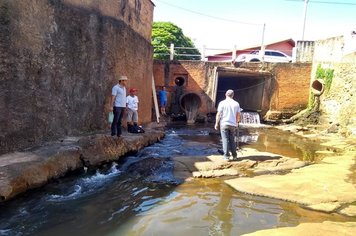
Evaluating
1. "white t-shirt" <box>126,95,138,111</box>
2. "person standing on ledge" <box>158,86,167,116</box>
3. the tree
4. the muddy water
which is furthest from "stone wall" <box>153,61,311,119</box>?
the muddy water

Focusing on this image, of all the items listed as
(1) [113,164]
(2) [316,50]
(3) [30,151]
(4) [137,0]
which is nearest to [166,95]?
(4) [137,0]

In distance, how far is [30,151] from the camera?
250 inches

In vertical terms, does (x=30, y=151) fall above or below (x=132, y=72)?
below

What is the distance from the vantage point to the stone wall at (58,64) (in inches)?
244

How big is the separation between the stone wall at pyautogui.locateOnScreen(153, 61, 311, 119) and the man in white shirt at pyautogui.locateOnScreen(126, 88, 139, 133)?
9.00 m

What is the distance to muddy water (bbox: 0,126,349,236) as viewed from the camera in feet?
14.0

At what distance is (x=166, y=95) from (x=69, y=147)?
40.5ft

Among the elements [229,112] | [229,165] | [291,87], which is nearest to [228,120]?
[229,112]

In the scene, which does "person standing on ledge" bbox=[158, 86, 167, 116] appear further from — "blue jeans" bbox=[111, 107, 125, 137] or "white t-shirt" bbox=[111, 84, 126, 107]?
"white t-shirt" bbox=[111, 84, 126, 107]

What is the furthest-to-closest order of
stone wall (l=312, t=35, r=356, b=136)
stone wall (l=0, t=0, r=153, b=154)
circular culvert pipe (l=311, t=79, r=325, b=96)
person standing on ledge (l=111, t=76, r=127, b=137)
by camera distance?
circular culvert pipe (l=311, t=79, r=325, b=96) → stone wall (l=312, t=35, r=356, b=136) → person standing on ledge (l=111, t=76, r=127, b=137) → stone wall (l=0, t=0, r=153, b=154)

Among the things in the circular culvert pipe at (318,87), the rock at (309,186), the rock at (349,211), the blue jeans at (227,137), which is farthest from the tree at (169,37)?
the rock at (349,211)

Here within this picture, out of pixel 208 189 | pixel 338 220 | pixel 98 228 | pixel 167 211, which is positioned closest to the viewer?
pixel 98 228

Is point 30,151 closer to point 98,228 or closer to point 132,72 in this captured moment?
point 98,228

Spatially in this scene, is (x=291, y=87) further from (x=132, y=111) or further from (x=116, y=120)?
(x=116, y=120)
